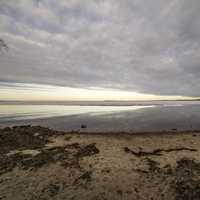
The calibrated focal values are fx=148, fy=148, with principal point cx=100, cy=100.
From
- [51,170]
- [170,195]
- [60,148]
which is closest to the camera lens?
[170,195]

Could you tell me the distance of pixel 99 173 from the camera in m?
6.77

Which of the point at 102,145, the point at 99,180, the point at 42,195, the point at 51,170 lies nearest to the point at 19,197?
the point at 42,195

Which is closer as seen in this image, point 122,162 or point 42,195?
point 42,195

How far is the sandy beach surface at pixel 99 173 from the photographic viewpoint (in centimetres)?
540

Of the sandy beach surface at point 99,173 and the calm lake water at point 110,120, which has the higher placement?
the calm lake water at point 110,120

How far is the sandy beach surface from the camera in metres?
5.40

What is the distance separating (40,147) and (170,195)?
8607mm

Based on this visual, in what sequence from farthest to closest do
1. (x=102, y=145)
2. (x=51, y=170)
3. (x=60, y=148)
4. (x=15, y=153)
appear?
1. (x=102, y=145)
2. (x=60, y=148)
3. (x=15, y=153)
4. (x=51, y=170)

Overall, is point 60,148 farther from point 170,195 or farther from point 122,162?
point 170,195

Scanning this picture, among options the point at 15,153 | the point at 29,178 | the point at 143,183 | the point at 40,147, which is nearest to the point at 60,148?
the point at 40,147

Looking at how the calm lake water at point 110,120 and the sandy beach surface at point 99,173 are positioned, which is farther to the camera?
the calm lake water at point 110,120

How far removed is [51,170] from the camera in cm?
712

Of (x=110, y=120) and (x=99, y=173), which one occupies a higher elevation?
(x=110, y=120)

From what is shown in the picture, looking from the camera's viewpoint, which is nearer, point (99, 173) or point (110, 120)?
point (99, 173)
